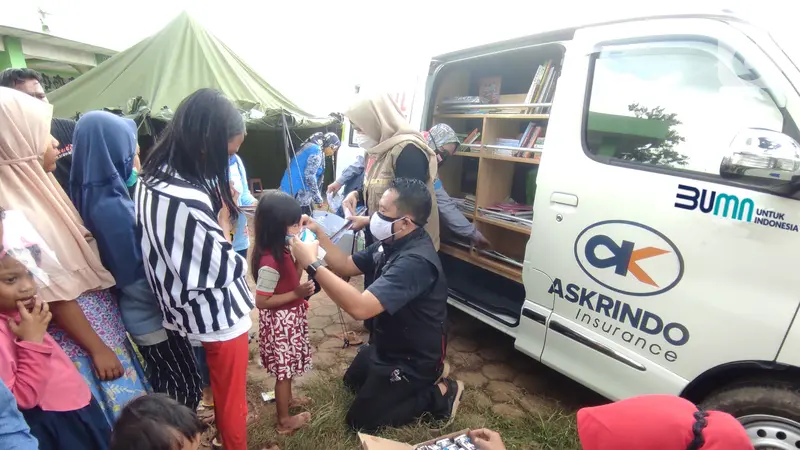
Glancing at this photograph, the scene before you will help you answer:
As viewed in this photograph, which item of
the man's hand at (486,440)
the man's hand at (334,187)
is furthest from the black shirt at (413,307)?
the man's hand at (334,187)

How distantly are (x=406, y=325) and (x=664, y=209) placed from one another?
1.32 m

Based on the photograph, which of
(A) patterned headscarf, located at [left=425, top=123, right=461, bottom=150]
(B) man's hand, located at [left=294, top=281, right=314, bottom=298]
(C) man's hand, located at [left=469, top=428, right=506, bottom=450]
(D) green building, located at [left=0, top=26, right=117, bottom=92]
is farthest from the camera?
(D) green building, located at [left=0, top=26, right=117, bottom=92]

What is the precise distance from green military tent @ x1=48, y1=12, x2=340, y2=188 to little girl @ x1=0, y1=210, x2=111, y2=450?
4715mm

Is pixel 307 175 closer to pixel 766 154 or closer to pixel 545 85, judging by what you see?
pixel 545 85

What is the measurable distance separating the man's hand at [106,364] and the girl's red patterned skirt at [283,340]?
0.75m

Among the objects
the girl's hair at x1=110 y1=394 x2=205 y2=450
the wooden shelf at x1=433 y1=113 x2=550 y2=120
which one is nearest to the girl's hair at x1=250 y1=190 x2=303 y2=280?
the girl's hair at x1=110 y1=394 x2=205 y2=450

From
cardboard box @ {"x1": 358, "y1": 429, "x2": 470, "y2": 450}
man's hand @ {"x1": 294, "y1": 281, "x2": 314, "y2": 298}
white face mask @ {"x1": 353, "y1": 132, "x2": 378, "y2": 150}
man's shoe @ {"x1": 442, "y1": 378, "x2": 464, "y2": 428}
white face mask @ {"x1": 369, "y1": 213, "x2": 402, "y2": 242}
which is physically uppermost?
white face mask @ {"x1": 353, "y1": 132, "x2": 378, "y2": 150}

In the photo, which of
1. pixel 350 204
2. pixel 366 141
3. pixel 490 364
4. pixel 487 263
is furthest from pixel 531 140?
pixel 490 364

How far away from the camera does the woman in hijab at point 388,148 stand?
103 inches

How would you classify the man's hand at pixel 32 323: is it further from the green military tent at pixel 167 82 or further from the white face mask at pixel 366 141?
the green military tent at pixel 167 82

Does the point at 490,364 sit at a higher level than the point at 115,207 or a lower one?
lower

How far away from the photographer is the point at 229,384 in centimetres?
163

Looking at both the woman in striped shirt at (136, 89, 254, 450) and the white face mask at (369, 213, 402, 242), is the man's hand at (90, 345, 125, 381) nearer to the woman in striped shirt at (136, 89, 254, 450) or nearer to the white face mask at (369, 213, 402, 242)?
the woman in striped shirt at (136, 89, 254, 450)

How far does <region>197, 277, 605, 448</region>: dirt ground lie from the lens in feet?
8.31
